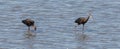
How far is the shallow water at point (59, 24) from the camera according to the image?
68.0ft

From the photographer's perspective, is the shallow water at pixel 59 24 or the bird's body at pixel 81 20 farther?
the bird's body at pixel 81 20

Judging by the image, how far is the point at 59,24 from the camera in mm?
24516

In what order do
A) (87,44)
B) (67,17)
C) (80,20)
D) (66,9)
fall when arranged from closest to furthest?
(87,44), (80,20), (67,17), (66,9)

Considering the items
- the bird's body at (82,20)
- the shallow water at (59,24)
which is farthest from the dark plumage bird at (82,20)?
the shallow water at (59,24)

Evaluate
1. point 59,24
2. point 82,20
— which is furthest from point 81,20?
point 59,24

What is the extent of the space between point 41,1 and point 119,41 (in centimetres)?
1102

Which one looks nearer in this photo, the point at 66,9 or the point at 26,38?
the point at 26,38

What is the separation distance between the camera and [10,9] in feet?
94.2

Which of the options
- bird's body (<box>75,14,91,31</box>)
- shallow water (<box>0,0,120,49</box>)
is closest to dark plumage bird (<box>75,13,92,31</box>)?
bird's body (<box>75,14,91,31</box>)

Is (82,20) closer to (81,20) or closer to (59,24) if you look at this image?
(81,20)

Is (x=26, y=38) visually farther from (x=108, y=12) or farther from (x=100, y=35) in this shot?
(x=108, y=12)

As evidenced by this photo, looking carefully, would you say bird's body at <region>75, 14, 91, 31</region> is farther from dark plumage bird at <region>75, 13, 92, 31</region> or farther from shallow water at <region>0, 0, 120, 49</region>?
shallow water at <region>0, 0, 120, 49</region>

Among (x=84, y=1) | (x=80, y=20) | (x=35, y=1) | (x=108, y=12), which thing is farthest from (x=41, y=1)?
(x=80, y=20)

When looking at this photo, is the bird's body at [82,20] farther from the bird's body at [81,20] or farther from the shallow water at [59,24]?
the shallow water at [59,24]
